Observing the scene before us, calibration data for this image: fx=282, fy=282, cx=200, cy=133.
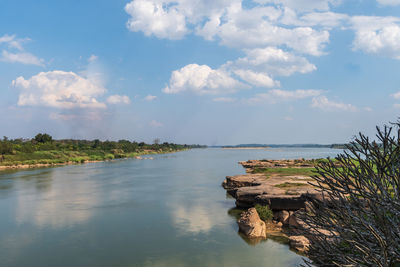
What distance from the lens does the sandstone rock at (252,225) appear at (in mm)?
19205

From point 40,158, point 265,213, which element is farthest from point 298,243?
point 40,158

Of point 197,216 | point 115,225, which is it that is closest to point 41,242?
point 115,225

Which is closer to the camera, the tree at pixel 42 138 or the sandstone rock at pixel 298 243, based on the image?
the sandstone rock at pixel 298 243

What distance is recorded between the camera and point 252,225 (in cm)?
1972

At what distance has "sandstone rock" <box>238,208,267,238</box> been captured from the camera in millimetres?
19205

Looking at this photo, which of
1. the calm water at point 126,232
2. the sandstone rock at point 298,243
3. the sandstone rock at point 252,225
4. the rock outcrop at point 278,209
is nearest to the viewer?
the calm water at point 126,232

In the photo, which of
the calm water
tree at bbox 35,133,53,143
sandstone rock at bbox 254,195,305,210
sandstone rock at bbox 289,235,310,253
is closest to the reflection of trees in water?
the calm water

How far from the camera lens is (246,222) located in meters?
20.5

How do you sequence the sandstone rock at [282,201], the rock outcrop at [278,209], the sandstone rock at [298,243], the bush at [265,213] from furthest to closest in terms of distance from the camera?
the sandstone rock at [282,201] → the bush at [265,213] → the rock outcrop at [278,209] → the sandstone rock at [298,243]

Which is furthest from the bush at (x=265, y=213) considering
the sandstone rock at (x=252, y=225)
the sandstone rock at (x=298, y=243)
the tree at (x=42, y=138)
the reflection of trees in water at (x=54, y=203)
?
the tree at (x=42, y=138)

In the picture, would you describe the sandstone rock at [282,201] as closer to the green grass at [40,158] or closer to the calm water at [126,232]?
the calm water at [126,232]

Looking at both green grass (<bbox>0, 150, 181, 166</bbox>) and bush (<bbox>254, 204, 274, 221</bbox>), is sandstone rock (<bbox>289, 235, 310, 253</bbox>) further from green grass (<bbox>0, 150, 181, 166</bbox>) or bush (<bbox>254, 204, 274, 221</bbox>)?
green grass (<bbox>0, 150, 181, 166</bbox>)

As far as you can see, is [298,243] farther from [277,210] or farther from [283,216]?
[277,210]

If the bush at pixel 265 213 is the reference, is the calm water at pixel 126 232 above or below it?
below
